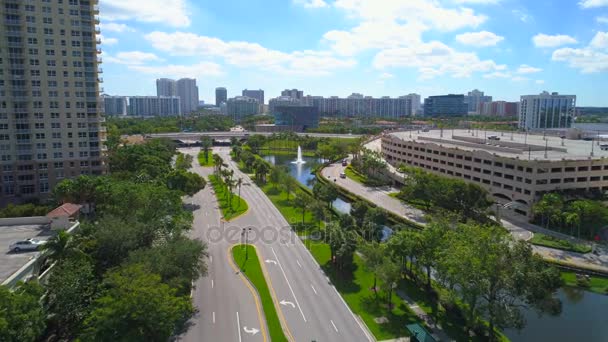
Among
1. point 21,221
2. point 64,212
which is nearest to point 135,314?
point 64,212

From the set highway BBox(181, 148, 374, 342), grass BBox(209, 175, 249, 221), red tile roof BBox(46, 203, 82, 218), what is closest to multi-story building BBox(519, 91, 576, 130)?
grass BBox(209, 175, 249, 221)

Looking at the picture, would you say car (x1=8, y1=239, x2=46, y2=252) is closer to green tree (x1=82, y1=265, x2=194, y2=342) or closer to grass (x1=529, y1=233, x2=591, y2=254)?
green tree (x1=82, y1=265, x2=194, y2=342)

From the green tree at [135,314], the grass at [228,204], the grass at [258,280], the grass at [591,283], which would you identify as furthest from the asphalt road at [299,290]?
the grass at [591,283]

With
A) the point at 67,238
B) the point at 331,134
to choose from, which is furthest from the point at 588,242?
the point at 331,134

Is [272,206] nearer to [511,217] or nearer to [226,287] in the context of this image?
[226,287]

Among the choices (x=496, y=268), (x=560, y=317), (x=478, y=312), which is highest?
(x=496, y=268)

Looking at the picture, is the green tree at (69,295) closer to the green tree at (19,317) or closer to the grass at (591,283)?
the green tree at (19,317)

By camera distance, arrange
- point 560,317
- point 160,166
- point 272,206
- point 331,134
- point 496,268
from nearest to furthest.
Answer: point 496,268 < point 560,317 < point 272,206 < point 160,166 < point 331,134
